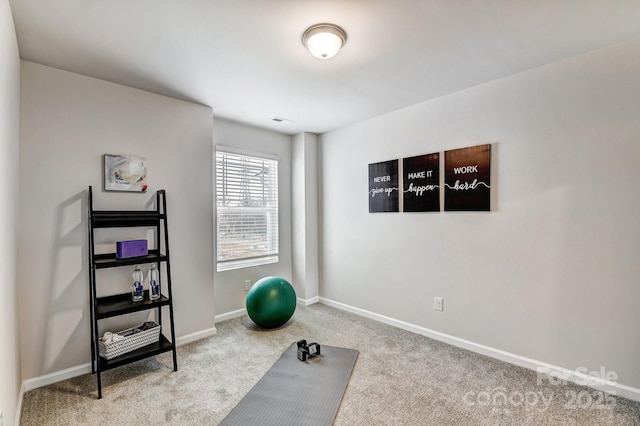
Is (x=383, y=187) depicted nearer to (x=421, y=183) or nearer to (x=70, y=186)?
(x=421, y=183)

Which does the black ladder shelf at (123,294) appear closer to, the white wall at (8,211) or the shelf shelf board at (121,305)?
the shelf shelf board at (121,305)

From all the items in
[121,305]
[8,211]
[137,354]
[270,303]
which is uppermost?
[8,211]

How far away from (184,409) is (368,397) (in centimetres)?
122

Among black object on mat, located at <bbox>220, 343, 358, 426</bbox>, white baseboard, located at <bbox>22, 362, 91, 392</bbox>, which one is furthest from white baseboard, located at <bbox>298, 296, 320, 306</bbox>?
white baseboard, located at <bbox>22, 362, 91, 392</bbox>

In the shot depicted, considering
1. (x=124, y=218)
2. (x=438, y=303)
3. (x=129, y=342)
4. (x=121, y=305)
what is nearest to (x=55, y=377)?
(x=129, y=342)

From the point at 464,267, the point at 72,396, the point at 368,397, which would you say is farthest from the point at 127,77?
the point at 464,267

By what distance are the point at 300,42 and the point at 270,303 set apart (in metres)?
2.41

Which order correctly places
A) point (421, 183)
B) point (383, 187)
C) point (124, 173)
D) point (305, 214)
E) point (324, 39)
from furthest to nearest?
point (305, 214), point (383, 187), point (421, 183), point (124, 173), point (324, 39)

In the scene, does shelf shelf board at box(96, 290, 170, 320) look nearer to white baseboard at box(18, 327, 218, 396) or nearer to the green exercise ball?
white baseboard at box(18, 327, 218, 396)

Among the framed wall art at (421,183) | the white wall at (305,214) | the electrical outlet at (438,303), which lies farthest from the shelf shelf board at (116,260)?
the electrical outlet at (438,303)

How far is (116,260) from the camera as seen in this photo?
2410mm

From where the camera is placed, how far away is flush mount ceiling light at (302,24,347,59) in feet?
6.16

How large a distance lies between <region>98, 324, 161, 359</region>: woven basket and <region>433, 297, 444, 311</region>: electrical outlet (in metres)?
2.55

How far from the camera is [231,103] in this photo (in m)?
3.14
